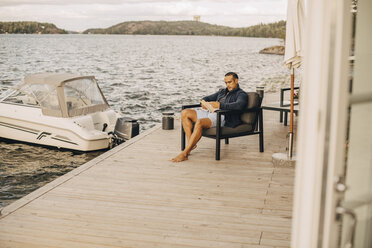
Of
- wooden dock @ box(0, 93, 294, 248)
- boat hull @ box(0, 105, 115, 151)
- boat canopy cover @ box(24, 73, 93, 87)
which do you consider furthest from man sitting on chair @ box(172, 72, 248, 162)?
boat canopy cover @ box(24, 73, 93, 87)

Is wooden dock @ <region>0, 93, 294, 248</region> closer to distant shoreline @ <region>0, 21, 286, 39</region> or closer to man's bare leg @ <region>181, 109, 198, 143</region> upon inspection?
man's bare leg @ <region>181, 109, 198, 143</region>

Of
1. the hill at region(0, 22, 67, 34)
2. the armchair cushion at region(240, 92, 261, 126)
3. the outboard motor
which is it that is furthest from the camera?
the hill at region(0, 22, 67, 34)

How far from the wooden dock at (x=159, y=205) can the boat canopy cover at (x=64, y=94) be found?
3.13m

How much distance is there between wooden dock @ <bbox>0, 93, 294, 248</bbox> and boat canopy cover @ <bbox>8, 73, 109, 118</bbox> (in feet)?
10.3

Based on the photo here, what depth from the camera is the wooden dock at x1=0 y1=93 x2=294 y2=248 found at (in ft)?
11.1

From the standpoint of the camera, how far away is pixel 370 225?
1874mm

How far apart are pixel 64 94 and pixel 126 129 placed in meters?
1.47

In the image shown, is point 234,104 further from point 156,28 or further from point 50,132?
point 156,28

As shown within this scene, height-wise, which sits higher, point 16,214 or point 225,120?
point 225,120

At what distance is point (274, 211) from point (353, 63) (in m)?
2.55

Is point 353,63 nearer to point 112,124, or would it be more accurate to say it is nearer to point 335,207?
point 335,207

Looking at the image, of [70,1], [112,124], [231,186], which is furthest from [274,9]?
[231,186]

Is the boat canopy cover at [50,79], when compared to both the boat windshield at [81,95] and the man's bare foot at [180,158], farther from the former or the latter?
the man's bare foot at [180,158]

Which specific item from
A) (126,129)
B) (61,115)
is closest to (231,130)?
(126,129)
